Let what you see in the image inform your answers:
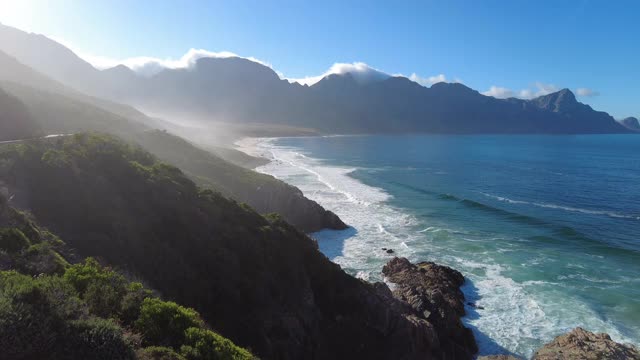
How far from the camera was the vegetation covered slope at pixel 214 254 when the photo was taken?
17.6m

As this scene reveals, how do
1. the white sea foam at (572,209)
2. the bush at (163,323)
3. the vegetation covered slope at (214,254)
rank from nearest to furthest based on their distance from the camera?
1. the bush at (163,323)
2. the vegetation covered slope at (214,254)
3. the white sea foam at (572,209)

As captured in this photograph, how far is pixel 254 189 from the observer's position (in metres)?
45.9

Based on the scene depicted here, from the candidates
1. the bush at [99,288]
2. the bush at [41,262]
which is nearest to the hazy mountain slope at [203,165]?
the bush at [41,262]

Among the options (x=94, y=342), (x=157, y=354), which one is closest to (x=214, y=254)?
(x=157, y=354)

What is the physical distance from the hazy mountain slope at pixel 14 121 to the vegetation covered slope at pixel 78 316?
20633 millimetres

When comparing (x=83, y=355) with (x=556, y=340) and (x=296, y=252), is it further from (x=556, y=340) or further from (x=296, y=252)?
(x=556, y=340)

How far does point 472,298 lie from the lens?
29.2 m

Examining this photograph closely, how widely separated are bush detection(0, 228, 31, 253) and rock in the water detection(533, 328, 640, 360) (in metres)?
22.3

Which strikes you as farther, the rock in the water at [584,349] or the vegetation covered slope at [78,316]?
the rock in the water at [584,349]

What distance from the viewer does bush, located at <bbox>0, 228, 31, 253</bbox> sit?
43.8 feet

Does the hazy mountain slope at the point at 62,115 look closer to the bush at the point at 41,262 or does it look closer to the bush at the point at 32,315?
the bush at the point at 41,262

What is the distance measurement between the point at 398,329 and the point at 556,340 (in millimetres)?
8573

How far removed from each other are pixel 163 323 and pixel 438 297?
19146mm

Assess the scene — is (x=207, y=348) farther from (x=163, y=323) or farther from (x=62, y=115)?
(x=62, y=115)
